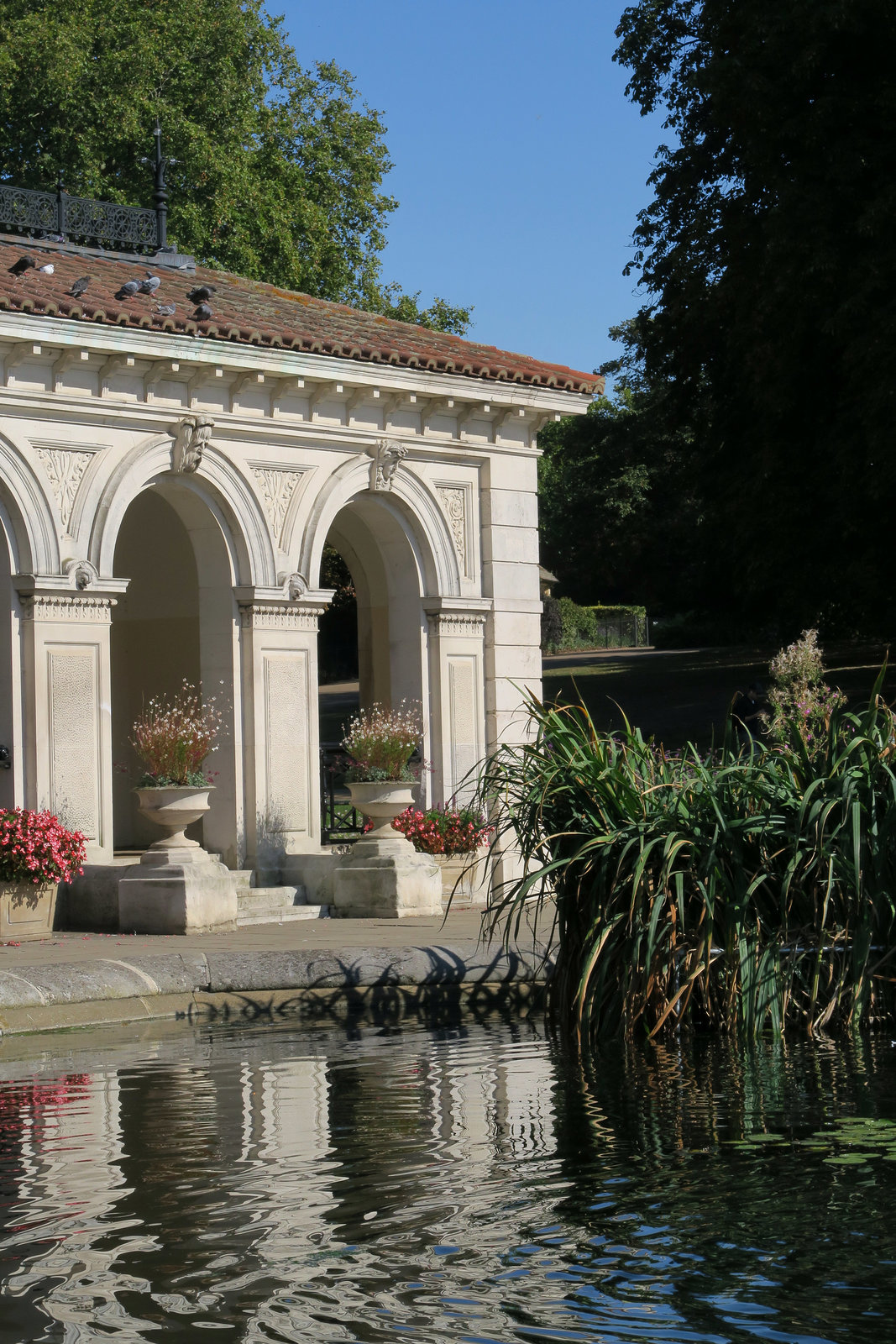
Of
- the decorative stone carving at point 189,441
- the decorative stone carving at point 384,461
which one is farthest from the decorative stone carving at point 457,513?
the decorative stone carving at point 189,441

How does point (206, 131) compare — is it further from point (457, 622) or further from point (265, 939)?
point (265, 939)

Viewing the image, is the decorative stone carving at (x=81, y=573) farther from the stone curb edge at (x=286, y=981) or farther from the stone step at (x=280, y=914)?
the stone curb edge at (x=286, y=981)

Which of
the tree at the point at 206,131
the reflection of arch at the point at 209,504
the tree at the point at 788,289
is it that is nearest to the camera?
the reflection of arch at the point at 209,504

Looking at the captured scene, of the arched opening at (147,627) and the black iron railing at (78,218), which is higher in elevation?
the black iron railing at (78,218)

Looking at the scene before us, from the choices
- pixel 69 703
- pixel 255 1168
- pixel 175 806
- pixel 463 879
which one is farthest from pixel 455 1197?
pixel 463 879

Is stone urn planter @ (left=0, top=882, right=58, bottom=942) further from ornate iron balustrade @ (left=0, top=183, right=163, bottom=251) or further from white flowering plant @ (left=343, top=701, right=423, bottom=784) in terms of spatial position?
ornate iron balustrade @ (left=0, top=183, right=163, bottom=251)

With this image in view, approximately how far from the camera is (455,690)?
17688 mm

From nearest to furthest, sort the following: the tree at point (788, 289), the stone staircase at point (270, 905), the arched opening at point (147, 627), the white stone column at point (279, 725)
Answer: the stone staircase at point (270, 905), the white stone column at point (279, 725), the arched opening at point (147, 627), the tree at point (788, 289)

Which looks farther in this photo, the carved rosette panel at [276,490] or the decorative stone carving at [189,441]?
the carved rosette panel at [276,490]

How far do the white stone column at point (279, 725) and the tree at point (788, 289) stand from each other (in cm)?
852

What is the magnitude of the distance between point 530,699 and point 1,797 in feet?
20.9

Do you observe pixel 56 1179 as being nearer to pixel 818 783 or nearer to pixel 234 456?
pixel 818 783

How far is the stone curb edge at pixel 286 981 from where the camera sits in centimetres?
976

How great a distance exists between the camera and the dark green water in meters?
4.39
